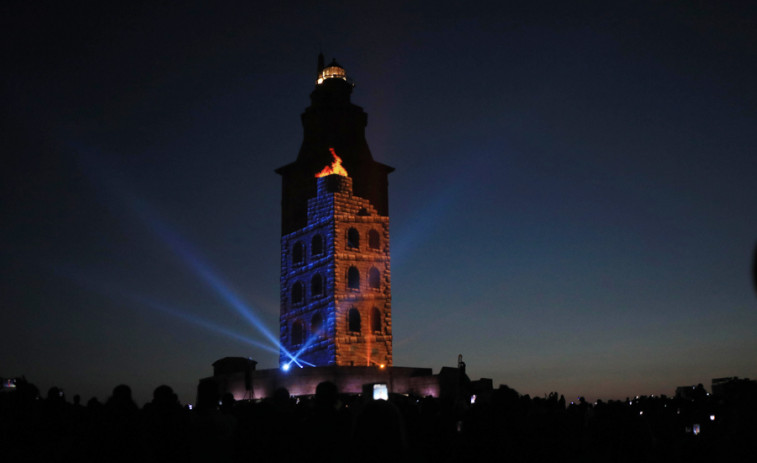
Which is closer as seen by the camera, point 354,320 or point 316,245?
point 354,320

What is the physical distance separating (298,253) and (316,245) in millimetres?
2181

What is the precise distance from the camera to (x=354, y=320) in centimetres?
5250

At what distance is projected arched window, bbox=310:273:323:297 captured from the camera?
174 feet

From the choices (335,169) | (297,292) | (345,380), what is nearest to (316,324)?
(297,292)

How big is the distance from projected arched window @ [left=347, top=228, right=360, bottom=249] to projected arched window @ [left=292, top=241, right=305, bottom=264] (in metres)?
3.67

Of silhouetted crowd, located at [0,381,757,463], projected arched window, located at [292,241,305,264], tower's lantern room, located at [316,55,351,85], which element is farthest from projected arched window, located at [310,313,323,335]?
silhouetted crowd, located at [0,381,757,463]

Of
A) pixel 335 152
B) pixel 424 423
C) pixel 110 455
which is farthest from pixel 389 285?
pixel 110 455

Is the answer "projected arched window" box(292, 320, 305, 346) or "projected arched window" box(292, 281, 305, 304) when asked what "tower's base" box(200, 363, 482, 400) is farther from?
"projected arched window" box(292, 281, 305, 304)

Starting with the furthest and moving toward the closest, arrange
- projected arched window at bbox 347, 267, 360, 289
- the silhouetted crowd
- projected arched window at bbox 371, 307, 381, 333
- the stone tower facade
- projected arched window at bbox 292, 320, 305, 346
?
projected arched window at bbox 292, 320, 305, 346
projected arched window at bbox 371, 307, 381, 333
projected arched window at bbox 347, 267, 360, 289
the stone tower facade
the silhouetted crowd

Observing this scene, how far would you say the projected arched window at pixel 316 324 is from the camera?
52.5 meters

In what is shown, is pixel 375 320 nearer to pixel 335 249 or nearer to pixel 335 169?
pixel 335 249

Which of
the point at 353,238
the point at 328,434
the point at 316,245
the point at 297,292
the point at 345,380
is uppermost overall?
the point at 353,238

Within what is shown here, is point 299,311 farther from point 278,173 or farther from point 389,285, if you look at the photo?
point 278,173

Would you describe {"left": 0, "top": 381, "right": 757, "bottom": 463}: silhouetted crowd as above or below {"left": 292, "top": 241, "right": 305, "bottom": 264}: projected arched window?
below
